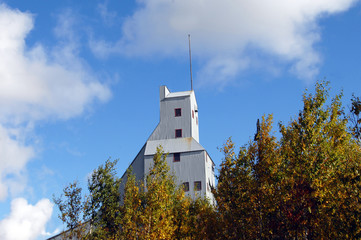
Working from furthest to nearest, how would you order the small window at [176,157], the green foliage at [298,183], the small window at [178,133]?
the small window at [178,133]
the small window at [176,157]
the green foliage at [298,183]

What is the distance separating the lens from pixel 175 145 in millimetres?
63219

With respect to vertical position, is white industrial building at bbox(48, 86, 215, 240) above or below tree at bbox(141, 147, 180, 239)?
above

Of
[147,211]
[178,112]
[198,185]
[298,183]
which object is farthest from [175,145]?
[298,183]

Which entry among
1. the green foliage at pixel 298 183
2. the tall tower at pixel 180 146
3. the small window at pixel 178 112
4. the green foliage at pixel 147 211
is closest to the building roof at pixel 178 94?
the tall tower at pixel 180 146

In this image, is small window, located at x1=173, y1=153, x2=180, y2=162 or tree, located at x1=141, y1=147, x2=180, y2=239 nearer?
tree, located at x1=141, y1=147, x2=180, y2=239

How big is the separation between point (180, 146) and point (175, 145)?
0.85m

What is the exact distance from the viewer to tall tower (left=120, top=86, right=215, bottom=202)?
60.8 meters

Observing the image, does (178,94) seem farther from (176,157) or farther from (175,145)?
(176,157)

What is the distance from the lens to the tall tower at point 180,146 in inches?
2392

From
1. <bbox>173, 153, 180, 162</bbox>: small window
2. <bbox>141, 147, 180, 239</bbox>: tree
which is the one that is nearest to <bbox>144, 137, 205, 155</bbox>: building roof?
<bbox>173, 153, 180, 162</bbox>: small window

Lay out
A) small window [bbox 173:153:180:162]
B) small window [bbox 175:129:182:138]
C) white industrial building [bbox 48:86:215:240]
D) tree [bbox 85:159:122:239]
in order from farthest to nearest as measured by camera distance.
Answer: small window [bbox 175:129:182:138] < small window [bbox 173:153:180:162] < white industrial building [bbox 48:86:215:240] < tree [bbox 85:159:122:239]

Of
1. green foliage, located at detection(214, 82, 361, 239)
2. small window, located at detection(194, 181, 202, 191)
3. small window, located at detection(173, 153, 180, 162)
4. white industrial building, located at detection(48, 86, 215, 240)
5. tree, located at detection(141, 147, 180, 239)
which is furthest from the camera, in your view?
small window, located at detection(173, 153, 180, 162)

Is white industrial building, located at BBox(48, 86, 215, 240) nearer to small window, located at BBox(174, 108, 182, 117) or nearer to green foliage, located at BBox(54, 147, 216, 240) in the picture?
small window, located at BBox(174, 108, 182, 117)

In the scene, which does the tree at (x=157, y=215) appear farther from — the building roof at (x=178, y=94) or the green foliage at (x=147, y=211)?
the building roof at (x=178, y=94)
